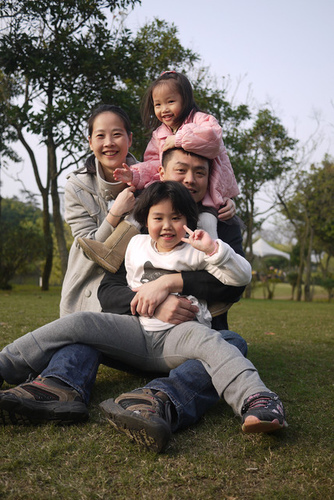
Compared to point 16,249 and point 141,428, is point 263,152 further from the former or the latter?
point 141,428

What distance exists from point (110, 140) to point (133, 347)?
1.24m

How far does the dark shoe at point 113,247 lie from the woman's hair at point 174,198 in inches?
8.6

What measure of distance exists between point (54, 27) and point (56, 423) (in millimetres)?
11260

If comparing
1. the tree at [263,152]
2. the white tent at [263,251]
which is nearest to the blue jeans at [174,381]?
the tree at [263,152]

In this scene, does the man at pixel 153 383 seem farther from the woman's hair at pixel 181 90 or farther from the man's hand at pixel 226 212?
the woman's hair at pixel 181 90

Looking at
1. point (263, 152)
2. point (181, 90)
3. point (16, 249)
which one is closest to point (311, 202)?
point (263, 152)

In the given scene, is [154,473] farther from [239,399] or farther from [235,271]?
[235,271]

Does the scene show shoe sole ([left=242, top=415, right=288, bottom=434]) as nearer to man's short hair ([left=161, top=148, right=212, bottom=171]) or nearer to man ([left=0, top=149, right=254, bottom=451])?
man ([left=0, top=149, right=254, bottom=451])

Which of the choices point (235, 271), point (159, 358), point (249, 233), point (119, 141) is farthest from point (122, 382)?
point (249, 233)

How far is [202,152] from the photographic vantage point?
2605 mm

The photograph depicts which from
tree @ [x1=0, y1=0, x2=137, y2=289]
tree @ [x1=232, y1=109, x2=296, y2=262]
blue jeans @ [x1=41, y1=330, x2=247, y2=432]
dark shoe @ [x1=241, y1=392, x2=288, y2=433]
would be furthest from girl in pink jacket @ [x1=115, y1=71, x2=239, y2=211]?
tree @ [x1=232, y1=109, x2=296, y2=262]

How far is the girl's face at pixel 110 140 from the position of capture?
2895mm

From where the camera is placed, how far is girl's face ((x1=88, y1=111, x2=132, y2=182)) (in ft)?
9.50

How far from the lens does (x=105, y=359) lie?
8.23 ft
